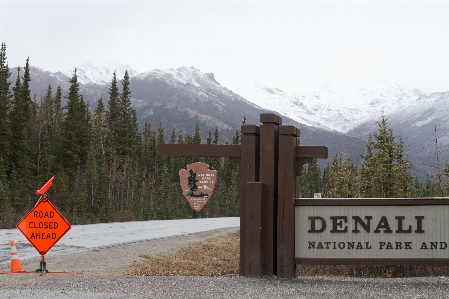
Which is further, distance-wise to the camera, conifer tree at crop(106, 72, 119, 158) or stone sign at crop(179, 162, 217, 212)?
conifer tree at crop(106, 72, 119, 158)

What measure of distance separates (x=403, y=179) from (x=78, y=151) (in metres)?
46.3

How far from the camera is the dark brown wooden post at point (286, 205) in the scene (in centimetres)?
1049

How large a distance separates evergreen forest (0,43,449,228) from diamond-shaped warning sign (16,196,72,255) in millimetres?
10244

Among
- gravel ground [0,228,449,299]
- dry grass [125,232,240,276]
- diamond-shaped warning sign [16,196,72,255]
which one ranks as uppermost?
diamond-shaped warning sign [16,196,72,255]

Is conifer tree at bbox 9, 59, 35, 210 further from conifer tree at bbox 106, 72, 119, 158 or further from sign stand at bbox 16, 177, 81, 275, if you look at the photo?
sign stand at bbox 16, 177, 81, 275

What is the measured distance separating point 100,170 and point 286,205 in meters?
43.3

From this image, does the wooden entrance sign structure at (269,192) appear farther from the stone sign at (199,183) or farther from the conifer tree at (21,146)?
the conifer tree at (21,146)

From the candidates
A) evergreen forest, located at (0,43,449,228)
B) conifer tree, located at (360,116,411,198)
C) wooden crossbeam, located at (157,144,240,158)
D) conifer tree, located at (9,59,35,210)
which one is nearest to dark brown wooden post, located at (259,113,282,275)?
wooden crossbeam, located at (157,144,240,158)

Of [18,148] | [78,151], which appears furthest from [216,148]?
[78,151]

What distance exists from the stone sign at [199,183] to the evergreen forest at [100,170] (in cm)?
434

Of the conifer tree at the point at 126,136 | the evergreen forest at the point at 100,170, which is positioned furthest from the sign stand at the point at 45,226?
the conifer tree at the point at 126,136

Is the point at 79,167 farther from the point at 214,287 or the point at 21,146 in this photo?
the point at 214,287

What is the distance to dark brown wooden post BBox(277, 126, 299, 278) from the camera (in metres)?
10.5

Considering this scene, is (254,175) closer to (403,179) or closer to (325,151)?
(325,151)
